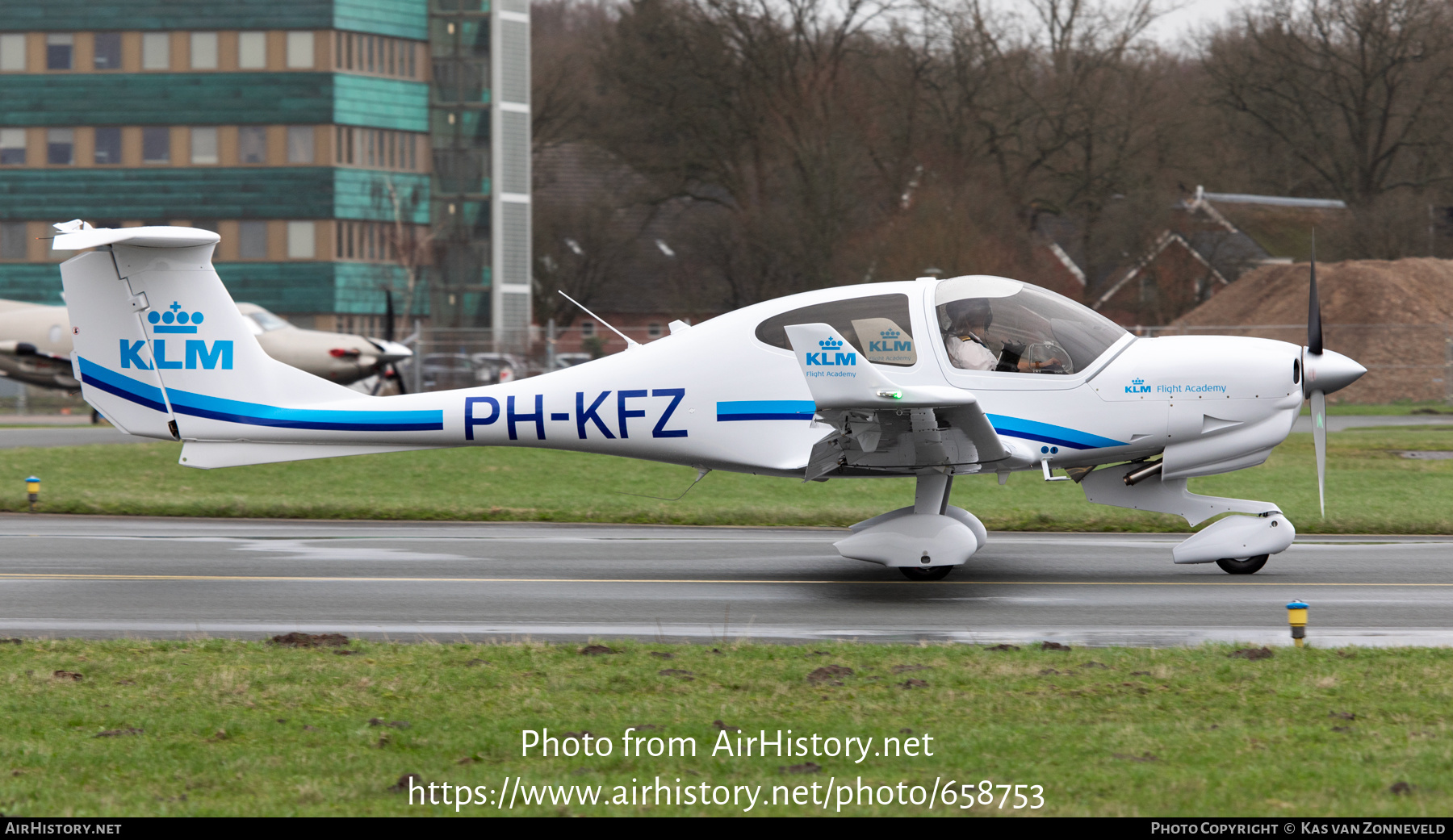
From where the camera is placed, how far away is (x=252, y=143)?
61.5 meters

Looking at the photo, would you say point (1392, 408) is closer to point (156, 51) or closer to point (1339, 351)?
point (1339, 351)

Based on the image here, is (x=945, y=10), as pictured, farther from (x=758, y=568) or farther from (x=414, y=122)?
(x=758, y=568)

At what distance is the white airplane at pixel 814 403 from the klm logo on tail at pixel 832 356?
2.73 feet

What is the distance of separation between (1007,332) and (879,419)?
148 centimetres

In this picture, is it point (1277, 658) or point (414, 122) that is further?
point (414, 122)

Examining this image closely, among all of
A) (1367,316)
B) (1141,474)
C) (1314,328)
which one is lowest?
(1141,474)

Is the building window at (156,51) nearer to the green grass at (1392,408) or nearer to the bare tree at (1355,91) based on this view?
the bare tree at (1355,91)

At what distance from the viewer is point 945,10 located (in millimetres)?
52000

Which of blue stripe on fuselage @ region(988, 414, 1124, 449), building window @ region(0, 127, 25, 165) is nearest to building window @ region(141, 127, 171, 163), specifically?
building window @ region(0, 127, 25, 165)

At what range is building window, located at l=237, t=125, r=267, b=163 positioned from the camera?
61406 mm

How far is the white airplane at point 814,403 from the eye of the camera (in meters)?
11.0

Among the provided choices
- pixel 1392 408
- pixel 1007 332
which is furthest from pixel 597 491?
pixel 1392 408

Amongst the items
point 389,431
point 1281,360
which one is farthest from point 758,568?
point 1281,360

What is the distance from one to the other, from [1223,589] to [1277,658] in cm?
302
